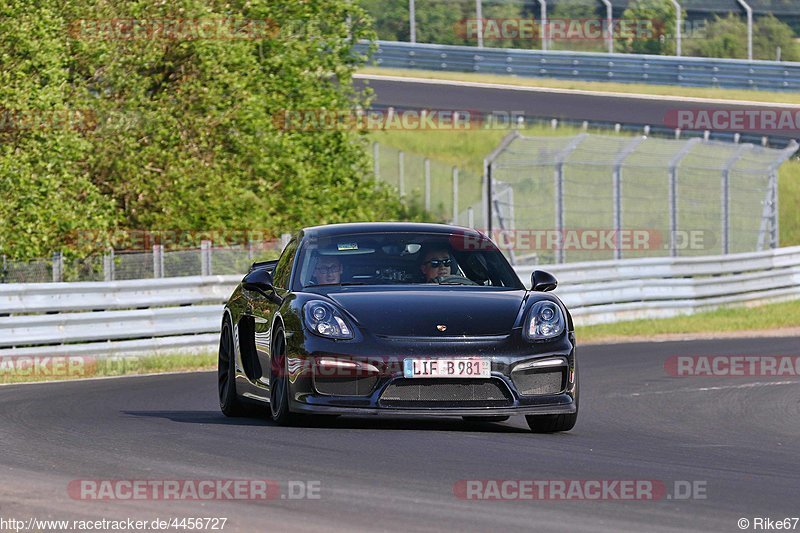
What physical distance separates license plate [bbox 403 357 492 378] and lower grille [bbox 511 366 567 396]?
0.26 meters

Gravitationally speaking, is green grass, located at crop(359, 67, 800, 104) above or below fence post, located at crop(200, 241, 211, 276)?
below

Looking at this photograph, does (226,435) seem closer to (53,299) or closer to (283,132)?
(53,299)

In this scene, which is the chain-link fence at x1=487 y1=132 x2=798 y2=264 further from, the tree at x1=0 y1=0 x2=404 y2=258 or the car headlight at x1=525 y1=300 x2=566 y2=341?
the car headlight at x1=525 y1=300 x2=566 y2=341

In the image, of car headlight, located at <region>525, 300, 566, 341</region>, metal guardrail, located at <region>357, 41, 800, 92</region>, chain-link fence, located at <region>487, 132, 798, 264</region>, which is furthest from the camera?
metal guardrail, located at <region>357, 41, 800, 92</region>

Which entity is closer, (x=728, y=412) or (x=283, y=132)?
(x=728, y=412)

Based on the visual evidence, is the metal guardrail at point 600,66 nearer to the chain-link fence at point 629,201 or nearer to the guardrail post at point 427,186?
the chain-link fence at point 629,201

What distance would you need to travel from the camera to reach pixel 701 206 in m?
39.5

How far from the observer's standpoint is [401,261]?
1048 cm

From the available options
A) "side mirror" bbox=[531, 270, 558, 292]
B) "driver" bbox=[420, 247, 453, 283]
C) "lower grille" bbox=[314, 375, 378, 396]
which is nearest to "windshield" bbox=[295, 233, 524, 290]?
"driver" bbox=[420, 247, 453, 283]

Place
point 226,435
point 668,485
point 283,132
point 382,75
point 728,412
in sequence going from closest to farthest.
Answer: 1. point 668,485
2. point 226,435
3. point 728,412
4. point 283,132
5. point 382,75

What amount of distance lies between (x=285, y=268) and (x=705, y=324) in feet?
47.4

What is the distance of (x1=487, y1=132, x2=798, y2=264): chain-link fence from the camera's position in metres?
25.7

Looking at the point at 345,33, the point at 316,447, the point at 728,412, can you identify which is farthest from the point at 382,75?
the point at 316,447

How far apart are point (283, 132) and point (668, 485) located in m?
20.3
